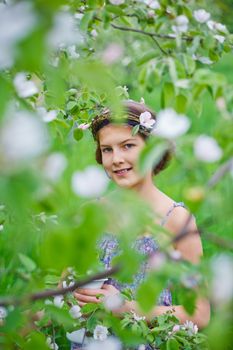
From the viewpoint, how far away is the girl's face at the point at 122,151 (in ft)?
6.28

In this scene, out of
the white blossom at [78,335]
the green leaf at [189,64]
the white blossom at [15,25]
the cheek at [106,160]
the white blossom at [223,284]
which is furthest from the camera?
the cheek at [106,160]

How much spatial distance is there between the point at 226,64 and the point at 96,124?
7.86 m

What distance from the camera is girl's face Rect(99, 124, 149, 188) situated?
6.28 feet

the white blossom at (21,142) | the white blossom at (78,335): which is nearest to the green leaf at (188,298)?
the white blossom at (21,142)

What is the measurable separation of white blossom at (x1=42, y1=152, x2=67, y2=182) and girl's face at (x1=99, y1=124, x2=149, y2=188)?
1254 millimetres

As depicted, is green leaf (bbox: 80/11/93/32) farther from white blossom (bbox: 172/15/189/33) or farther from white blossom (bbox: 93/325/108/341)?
white blossom (bbox: 93/325/108/341)

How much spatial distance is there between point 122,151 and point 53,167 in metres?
1.31

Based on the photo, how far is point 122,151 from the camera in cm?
193

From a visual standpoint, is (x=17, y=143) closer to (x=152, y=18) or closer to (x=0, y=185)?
(x=0, y=185)

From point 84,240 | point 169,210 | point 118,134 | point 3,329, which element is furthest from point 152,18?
point 84,240

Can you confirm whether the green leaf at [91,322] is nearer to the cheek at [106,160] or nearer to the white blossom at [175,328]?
the white blossom at [175,328]

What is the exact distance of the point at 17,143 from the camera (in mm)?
534

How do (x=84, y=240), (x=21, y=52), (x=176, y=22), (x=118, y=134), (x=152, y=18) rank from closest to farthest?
(x=21, y=52) → (x=84, y=240) → (x=176, y=22) → (x=152, y=18) → (x=118, y=134)

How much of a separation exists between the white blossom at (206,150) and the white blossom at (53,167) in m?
0.13
